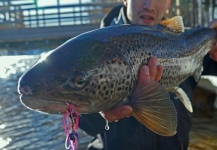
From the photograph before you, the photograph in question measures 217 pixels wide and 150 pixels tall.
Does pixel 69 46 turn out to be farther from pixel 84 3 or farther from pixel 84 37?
pixel 84 3

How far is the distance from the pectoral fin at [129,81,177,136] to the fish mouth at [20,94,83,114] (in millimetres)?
342

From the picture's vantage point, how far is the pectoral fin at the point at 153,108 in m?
2.11

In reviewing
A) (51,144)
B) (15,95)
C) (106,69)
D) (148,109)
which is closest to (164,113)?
(148,109)

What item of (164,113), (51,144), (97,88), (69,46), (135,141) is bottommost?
(51,144)

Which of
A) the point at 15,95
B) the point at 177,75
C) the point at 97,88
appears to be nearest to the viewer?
the point at 97,88

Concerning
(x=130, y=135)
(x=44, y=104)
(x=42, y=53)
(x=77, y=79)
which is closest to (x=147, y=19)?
(x=130, y=135)

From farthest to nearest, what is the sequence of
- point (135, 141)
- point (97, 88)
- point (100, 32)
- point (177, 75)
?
point (135, 141) → point (177, 75) → point (100, 32) → point (97, 88)

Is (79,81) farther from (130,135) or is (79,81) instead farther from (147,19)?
(147,19)

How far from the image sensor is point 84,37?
2.12 m

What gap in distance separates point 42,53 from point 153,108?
46.9ft

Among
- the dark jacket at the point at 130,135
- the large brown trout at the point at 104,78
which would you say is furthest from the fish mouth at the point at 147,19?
the large brown trout at the point at 104,78

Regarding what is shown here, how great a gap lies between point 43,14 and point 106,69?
68.8 ft

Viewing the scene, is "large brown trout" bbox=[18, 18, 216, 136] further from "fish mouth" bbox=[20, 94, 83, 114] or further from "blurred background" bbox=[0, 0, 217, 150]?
"blurred background" bbox=[0, 0, 217, 150]

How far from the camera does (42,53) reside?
16.1m
